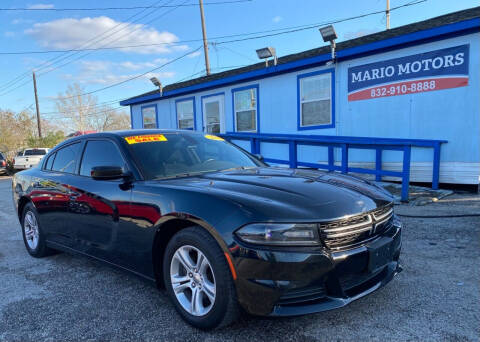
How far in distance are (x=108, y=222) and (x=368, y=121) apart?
7.26 m

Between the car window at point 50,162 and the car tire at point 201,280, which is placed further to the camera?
the car window at point 50,162

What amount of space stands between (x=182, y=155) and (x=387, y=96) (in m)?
6.43

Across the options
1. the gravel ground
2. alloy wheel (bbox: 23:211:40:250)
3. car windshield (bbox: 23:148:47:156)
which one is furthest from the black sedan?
car windshield (bbox: 23:148:47:156)

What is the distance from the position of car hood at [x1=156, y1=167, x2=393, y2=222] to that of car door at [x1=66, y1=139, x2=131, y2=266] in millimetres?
481

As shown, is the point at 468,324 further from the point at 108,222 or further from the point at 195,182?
the point at 108,222

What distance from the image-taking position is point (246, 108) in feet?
38.5

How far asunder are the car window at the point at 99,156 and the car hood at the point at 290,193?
0.74 m

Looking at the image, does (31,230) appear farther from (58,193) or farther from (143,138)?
(143,138)

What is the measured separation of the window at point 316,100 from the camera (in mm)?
9406

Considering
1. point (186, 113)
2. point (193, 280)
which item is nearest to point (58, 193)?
point (193, 280)

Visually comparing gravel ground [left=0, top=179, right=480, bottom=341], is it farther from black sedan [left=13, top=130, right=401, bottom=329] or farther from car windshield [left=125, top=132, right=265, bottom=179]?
car windshield [left=125, top=132, right=265, bottom=179]

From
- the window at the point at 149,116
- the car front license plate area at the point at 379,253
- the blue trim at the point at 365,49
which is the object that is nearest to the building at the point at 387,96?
the blue trim at the point at 365,49

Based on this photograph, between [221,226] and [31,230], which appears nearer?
[221,226]

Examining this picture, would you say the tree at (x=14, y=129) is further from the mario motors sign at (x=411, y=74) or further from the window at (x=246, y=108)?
the mario motors sign at (x=411, y=74)
